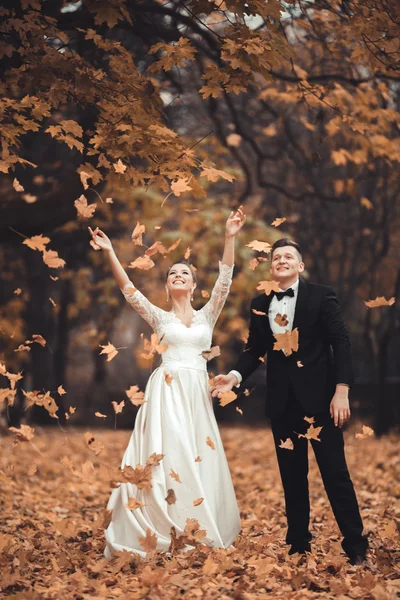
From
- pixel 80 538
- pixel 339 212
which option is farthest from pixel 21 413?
pixel 80 538

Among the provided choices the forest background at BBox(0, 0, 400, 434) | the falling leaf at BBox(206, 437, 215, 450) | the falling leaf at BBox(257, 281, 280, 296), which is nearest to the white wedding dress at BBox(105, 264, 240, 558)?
the falling leaf at BBox(206, 437, 215, 450)

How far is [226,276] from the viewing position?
545 centimetres

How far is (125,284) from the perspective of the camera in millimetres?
5320

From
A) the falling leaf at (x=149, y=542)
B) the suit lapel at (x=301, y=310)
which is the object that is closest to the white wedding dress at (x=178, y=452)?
the falling leaf at (x=149, y=542)

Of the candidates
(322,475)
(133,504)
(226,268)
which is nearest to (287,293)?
(226,268)

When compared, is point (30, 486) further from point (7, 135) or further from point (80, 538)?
point (7, 135)

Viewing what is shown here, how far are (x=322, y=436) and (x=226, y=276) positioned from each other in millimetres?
1379

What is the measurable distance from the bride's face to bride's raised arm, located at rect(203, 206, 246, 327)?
→ 0.66 ft

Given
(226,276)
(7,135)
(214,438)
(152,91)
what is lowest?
(214,438)

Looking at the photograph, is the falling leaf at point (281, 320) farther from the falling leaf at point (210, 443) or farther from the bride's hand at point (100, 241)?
the bride's hand at point (100, 241)

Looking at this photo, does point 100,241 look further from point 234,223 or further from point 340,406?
point 340,406

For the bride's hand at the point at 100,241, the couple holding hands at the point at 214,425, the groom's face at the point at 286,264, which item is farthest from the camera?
the bride's hand at the point at 100,241

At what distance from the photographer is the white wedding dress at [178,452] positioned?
16.3 feet

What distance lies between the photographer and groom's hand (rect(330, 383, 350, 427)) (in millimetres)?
4656
